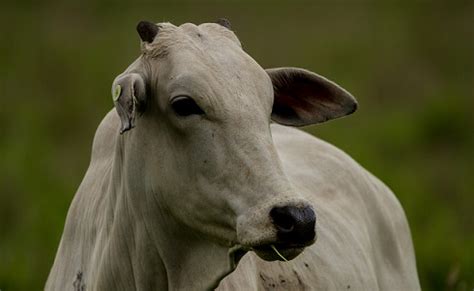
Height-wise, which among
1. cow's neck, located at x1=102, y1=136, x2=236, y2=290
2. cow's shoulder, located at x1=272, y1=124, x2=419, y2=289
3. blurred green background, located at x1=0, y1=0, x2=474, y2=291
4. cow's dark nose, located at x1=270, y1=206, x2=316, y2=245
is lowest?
blurred green background, located at x1=0, y1=0, x2=474, y2=291

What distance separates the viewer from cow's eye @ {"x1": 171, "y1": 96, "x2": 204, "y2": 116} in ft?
18.1

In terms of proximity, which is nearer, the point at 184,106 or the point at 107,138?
the point at 184,106

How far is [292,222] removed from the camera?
5.22m

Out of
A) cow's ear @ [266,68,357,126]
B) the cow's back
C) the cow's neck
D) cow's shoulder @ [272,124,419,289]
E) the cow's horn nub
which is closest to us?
the cow's neck

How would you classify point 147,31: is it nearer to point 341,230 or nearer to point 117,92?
point 117,92

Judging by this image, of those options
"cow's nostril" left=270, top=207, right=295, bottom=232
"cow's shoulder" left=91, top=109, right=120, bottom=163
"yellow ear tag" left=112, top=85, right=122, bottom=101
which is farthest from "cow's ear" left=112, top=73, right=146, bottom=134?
"cow's shoulder" left=91, top=109, right=120, bottom=163

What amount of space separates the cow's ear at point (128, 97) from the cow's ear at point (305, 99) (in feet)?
2.11

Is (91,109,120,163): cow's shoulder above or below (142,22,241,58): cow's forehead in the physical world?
below

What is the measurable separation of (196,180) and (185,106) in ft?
0.92

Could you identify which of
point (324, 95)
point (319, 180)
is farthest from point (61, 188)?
point (324, 95)

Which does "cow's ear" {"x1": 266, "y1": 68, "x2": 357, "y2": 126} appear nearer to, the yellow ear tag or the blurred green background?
the yellow ear tag

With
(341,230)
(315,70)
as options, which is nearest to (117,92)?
(341,230)

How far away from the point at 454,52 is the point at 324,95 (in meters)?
13.7

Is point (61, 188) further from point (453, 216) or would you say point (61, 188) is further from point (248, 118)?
point (248, 118)
